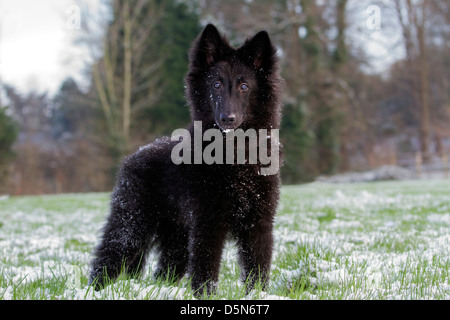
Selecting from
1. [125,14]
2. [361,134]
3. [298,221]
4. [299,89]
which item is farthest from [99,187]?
[361,134]

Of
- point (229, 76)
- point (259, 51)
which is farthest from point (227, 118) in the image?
point (259, 51)

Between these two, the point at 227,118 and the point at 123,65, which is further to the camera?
the point at 123,65

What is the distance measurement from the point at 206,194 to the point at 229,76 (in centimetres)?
94

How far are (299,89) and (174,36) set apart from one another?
7742mm

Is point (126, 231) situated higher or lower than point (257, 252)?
higher

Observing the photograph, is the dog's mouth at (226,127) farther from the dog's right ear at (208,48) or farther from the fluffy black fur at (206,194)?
the dog's right ear at (208,48)

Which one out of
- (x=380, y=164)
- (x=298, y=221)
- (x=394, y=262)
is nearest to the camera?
(x=394, y=262)

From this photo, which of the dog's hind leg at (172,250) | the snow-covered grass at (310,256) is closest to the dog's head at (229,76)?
the dog's hind leg at (172,250)

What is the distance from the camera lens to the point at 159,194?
11.4 feet

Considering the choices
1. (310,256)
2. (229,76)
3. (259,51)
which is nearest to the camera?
(229,76)

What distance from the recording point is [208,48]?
350 centimetres

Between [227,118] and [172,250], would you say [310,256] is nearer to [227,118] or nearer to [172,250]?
[172,250]
